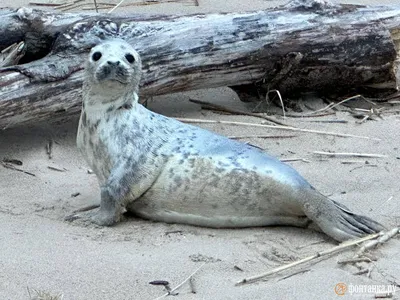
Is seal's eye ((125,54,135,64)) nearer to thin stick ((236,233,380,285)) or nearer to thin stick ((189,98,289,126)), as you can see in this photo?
thin stick ((236,233,380,285))

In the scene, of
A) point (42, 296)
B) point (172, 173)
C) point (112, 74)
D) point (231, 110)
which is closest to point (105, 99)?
point (112, 74)

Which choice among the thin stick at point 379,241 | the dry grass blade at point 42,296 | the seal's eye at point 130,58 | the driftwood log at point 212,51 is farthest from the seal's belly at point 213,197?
the driftwood log at point 212,51

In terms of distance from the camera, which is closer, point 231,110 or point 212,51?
point 212,51

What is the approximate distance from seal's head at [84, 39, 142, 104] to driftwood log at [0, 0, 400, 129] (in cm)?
77

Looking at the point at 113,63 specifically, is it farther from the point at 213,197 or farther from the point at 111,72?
the point at 213,197

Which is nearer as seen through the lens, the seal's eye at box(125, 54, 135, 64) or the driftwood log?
the seal's eye at box(125, 54, 135, 64)

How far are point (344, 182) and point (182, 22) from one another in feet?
4.82

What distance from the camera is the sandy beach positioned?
12.6ft

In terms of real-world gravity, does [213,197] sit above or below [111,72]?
below

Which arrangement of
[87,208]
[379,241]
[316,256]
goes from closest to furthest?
1. [316,256]
2. [379,241]
3. [87,208]

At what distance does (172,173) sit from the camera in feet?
15.2

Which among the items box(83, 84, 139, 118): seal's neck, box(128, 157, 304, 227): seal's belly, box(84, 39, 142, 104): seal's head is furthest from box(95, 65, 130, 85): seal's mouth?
box(128, 157, 304, 227): seal's belly

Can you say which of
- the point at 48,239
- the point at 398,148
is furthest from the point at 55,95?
the point at 398,148

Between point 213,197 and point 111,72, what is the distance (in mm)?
725
